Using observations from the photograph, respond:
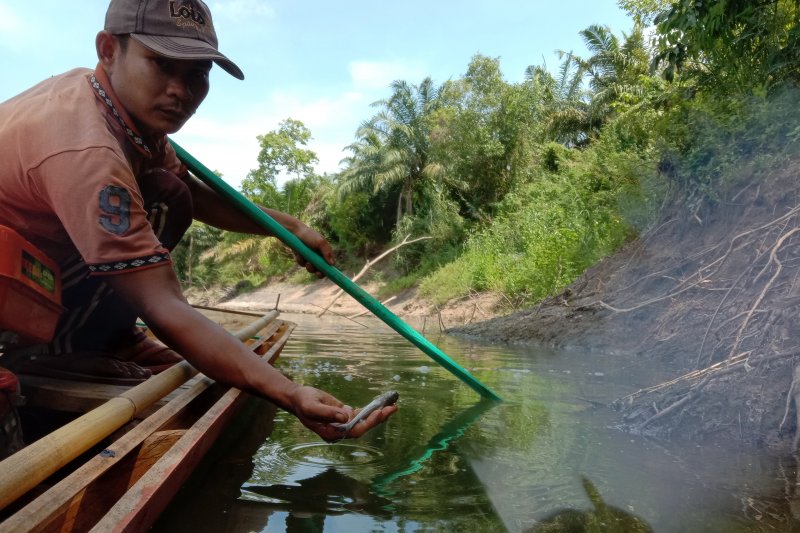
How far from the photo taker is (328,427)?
1448 millimetres

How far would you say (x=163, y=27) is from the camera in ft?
4.99

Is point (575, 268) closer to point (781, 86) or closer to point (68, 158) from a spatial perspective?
point (781, 86)

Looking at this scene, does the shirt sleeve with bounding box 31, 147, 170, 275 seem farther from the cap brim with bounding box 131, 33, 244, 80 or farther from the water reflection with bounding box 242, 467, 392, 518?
the water reflection with bounding box 242, 467, 392, 518

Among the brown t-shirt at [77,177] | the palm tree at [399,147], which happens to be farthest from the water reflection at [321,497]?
the palm tree at [399,147]

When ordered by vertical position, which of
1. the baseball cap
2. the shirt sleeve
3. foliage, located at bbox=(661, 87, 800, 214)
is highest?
foliage, located at bbox=(661, 87, 800, 214)

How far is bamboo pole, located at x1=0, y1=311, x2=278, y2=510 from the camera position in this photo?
0.98 metres

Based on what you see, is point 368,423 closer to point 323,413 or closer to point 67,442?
point 323,413

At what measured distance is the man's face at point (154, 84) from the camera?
1.57 m

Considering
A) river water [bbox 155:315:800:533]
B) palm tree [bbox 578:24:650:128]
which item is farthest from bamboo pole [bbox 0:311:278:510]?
palm tree [bbox 578:24:650:128]

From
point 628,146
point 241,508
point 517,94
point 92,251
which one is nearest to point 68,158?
point 92,251

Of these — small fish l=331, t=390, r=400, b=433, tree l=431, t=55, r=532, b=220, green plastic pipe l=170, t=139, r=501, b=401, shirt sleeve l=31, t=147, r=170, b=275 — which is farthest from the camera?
tree l=431, t=55, r=532, b=220

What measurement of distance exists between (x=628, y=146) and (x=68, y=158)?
1324cm

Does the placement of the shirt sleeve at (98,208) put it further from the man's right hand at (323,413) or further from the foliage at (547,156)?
the foliage at (547,156)

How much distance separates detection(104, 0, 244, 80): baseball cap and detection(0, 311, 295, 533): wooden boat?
34.8 inches
